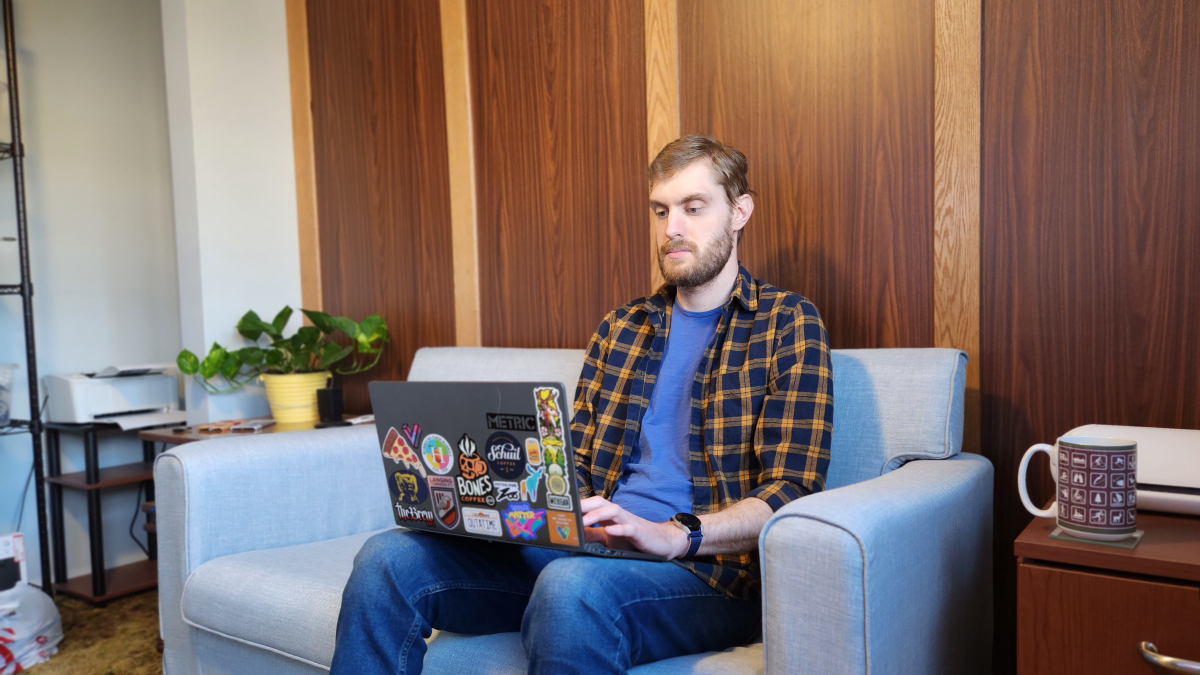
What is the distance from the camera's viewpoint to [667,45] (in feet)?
6.71

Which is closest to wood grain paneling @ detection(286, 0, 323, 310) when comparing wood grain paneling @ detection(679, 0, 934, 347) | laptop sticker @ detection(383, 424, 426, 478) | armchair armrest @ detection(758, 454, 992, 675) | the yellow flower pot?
the yellow flower pot

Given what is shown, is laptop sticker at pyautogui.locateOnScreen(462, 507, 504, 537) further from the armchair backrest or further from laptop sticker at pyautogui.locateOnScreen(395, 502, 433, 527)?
the armchair backrest

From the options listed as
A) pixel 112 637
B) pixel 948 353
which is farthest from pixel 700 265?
pixel 112 637

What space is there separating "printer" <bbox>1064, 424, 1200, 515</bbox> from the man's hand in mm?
577

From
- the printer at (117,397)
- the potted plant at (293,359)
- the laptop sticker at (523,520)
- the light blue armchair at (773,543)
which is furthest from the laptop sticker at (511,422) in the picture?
the printer at (117,397)

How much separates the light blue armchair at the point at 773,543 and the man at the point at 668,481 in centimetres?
7

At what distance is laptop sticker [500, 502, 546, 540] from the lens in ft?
3.66

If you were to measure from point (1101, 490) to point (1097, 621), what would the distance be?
6.1 inches

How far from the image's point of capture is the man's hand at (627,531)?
1160mm

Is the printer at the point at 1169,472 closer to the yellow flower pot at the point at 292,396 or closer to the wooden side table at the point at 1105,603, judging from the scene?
the wooden side table at the point at 1105,603

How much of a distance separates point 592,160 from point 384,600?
133 centimetres

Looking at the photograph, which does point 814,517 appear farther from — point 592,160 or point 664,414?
point 592,160

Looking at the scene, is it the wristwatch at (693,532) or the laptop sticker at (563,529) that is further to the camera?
the wristwatch at (693,532)

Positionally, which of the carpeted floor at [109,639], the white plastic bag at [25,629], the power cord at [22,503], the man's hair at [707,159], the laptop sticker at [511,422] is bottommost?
the carpeted floor at [109,639]
